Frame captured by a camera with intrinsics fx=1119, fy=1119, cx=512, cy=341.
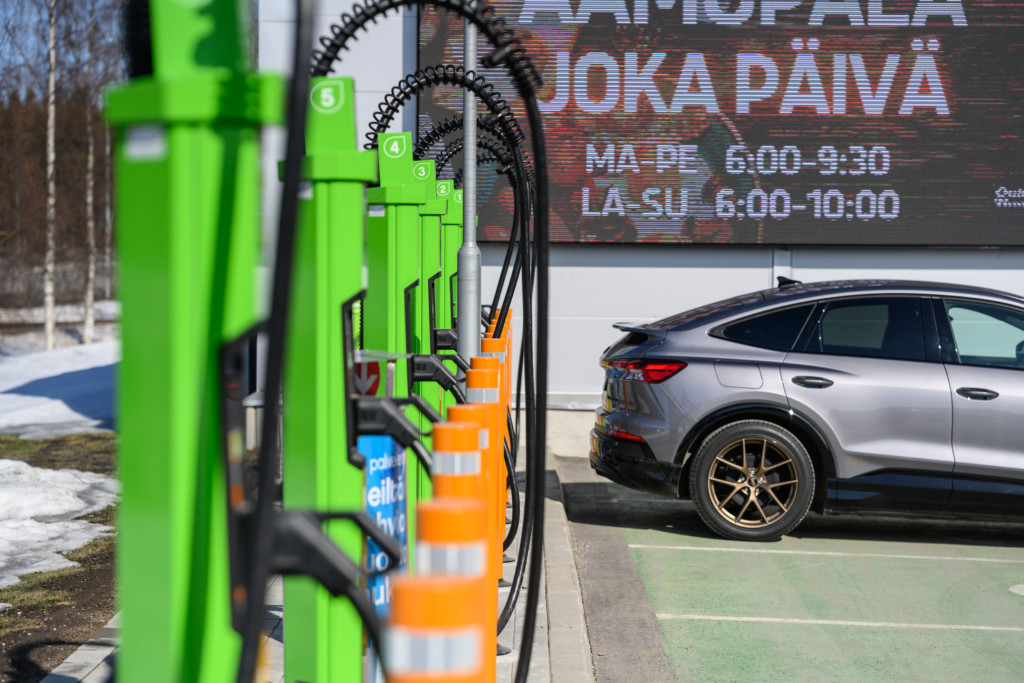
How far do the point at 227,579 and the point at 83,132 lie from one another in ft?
111

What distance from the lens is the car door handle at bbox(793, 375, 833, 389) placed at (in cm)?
749

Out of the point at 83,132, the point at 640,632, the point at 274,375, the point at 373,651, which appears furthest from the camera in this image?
the point at 83,132

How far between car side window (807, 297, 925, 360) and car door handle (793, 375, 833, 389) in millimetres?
238

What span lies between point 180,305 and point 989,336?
6862mm

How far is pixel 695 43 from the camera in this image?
12906 millimetres

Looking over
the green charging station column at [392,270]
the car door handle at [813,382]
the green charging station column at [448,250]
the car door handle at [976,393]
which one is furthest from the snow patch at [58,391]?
the car door handle at [976,393]

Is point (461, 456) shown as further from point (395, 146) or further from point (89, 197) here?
point (89, 197)

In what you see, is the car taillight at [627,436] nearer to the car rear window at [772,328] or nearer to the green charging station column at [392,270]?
the car rear window at [772,328]

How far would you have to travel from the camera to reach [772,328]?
7781 mm

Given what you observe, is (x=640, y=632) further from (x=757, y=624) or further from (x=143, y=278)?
(x=143, y=278)

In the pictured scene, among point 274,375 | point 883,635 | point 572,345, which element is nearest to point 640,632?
point 883,635

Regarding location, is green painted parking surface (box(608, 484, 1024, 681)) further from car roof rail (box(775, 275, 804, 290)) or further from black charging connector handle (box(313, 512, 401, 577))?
black charging connector handle (box(313, 512, 401, 577))

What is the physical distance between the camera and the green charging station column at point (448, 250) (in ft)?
22.6

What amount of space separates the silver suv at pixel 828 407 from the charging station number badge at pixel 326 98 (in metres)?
5.06
